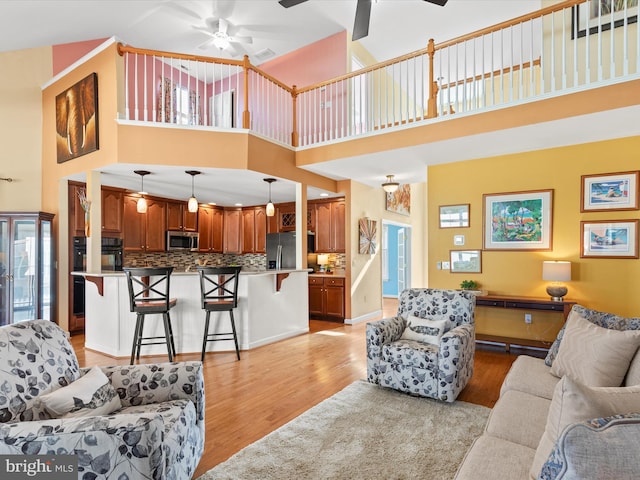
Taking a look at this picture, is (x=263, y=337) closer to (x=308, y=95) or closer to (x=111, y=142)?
(x=111, y=142)

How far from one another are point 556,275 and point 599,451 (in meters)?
3.91

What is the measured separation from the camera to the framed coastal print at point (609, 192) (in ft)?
13.2

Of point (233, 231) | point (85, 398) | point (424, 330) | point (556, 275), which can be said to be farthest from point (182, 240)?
point (556, 275)

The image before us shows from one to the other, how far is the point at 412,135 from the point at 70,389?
13.5ft

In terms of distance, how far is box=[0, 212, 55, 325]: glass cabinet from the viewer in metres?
4.79

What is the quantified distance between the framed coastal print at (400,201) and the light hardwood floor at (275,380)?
367cm

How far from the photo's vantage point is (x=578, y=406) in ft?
3.28

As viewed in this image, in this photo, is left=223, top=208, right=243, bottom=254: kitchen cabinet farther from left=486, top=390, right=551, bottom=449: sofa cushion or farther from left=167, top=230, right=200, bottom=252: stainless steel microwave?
left=486, top=390, right=551, bottom=449: sofa cushion

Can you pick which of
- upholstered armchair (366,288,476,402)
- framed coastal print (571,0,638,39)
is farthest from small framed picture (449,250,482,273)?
framed coastal print (571,0,638,39)

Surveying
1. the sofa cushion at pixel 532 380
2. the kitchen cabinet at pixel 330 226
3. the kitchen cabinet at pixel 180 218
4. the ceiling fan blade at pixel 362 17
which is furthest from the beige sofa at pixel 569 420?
the kitchen cabinet at pixel 180 218

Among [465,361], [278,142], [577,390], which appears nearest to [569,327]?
[465,361]

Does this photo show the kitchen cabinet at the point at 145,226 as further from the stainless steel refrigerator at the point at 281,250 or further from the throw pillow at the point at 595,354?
the throw pillow at the point at 595,354

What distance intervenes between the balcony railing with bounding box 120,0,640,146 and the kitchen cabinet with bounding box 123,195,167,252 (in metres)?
1.68

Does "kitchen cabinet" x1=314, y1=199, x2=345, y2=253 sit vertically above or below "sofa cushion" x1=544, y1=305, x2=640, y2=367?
above
